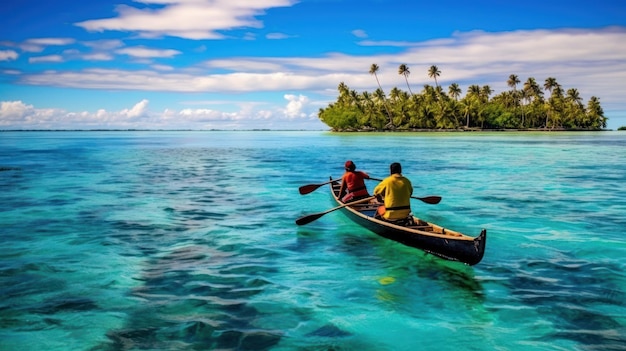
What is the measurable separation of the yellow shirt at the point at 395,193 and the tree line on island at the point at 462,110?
12361cm

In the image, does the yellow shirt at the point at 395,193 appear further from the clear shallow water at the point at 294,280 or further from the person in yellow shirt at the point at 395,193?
the clear shallow water at the point at 294,280

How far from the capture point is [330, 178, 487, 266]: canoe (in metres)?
9.66

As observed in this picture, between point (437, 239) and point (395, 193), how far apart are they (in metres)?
1.61

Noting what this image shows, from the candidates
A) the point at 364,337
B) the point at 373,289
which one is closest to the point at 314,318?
the point at 364,337

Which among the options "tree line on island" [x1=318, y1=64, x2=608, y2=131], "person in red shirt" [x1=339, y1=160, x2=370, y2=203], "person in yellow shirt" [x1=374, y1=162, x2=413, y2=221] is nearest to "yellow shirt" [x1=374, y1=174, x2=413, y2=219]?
"person in yellow shirt" [x1=374, y1=162, x2=413, y2=221]

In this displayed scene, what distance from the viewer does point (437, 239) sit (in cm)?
1032

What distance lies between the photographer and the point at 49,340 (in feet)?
24.3

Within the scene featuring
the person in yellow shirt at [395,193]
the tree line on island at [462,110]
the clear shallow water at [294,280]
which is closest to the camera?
the clear shallow water at [294,280]

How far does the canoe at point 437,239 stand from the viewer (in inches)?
380

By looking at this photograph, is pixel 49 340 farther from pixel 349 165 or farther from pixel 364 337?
pixel 349 165

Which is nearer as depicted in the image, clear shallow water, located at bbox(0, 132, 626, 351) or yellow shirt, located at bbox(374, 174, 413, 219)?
clear shallow water, located at bbox(0, 132, 626, 351)

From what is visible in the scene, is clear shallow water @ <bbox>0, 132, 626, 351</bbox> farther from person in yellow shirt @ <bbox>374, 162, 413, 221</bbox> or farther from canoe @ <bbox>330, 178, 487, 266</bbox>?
person in yellow shirt @ <bbox>374, 162, 413, 221</bbox>

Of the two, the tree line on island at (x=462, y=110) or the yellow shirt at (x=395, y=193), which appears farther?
the tree line on island at (x=462, y=110)

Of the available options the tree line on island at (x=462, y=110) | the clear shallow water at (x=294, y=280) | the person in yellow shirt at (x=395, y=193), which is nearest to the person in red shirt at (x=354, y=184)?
the clear shallow water at (x=294, y=280)
